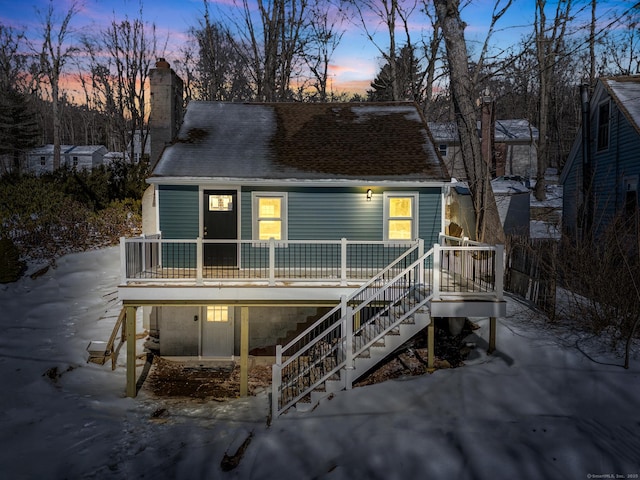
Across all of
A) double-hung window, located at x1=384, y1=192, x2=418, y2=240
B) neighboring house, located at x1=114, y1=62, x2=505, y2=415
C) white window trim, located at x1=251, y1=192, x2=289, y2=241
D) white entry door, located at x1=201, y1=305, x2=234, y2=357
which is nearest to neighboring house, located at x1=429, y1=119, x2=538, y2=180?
neighboring house, located at x1=114, y1=62, x2=505, y2=415

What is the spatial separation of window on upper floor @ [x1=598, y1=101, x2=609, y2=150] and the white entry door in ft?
51.4

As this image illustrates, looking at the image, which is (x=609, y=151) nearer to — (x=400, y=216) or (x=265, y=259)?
(x=400, y=216)

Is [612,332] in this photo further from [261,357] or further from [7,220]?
[7,220]

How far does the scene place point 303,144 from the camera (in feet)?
45.0

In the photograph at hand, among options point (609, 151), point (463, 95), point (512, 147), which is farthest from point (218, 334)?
point (512, 147)

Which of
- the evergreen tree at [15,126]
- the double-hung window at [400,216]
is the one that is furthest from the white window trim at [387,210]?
the evergreen tree at [15,126]

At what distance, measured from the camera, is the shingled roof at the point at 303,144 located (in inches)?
483

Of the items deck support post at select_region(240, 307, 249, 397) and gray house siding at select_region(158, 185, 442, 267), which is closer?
deck support post at select_region(240, 307, 249, 397)

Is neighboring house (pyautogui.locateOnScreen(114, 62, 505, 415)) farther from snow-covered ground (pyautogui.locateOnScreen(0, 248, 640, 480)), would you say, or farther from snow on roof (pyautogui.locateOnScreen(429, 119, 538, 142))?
snow on roof (pyautogui.locateOnScreen(429, 119, 538, 142))

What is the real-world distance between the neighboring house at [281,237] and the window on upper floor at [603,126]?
9.09 meters

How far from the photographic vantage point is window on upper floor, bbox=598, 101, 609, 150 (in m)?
18.3

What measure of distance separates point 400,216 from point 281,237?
10.5 feet

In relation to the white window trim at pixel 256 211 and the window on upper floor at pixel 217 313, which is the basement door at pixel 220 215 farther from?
the window on upper floor at pixel 217 313

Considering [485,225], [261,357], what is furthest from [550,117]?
[261,357]
